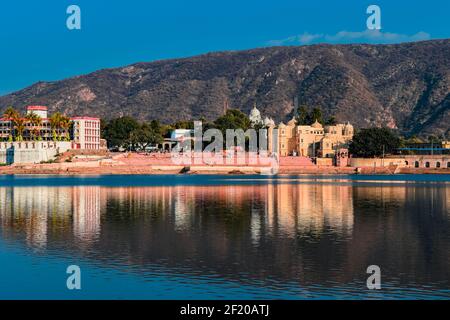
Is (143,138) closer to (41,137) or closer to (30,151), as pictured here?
(41,137)

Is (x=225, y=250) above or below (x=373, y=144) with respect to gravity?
below

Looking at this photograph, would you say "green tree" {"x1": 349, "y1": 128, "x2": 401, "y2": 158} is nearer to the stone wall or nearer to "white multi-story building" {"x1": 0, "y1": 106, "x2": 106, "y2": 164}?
"white multi-story building" {"x1": 0, "y1": 106, "x2": 106, "y2": 164}

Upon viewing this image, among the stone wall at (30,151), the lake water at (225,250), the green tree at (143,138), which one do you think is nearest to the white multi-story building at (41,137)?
the stone wall at (30,151)

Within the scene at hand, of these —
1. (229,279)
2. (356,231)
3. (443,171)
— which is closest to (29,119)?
(443,171)

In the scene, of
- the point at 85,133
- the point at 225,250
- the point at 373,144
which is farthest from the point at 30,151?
the point at 225,250

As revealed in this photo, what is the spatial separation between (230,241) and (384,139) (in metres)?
105

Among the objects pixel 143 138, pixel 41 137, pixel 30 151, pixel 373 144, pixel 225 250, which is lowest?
pixel 225 250

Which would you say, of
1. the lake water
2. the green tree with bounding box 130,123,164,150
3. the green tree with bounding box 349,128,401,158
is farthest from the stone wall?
the lake water

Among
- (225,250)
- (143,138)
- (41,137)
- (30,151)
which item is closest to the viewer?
(225,250)

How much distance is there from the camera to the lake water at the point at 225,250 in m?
21.6

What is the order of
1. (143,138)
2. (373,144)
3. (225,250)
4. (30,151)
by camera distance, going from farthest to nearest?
(143,138) → (30,151) → (373,144) → (225,250)

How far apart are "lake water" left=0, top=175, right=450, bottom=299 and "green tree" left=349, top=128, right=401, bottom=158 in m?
81.7

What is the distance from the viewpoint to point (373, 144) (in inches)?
5182

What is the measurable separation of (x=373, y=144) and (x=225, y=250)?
351 feet
